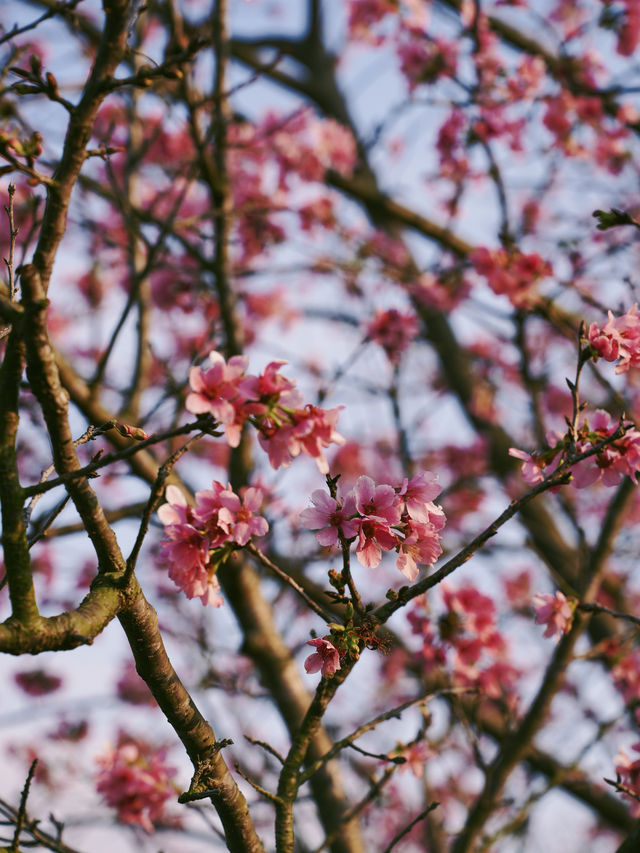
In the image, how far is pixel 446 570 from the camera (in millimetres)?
1470

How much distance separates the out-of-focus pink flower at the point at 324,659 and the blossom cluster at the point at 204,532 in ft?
0.73

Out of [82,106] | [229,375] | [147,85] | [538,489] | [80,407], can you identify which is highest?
[80,407]

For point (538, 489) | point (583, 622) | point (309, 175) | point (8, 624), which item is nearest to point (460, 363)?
point (309, 175)

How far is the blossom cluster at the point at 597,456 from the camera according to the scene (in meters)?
1.76

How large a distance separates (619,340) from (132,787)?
2323 millimetres

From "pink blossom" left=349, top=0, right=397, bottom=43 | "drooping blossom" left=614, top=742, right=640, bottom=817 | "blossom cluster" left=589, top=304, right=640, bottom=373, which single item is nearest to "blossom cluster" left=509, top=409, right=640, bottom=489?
"blossom cluster" left=589, top=304, right=640, bottom=373

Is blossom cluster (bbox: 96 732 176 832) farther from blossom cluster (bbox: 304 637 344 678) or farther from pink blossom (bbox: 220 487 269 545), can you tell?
pink blossom (bbox: 220 487 269 545)

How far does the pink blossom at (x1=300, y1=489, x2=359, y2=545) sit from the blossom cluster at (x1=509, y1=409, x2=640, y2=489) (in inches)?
19.0

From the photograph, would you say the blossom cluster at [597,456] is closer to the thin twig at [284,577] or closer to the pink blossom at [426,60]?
the thin twig at [284,577]

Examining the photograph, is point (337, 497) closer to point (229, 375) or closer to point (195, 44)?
point (229, 375)

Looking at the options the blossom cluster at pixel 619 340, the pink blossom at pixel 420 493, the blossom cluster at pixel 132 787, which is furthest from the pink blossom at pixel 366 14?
the blossom cluster at pixel 132 787

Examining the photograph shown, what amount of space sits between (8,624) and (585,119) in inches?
198

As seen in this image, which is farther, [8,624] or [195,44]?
[195,44]

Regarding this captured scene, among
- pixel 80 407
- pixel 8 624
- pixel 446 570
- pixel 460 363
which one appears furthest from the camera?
pixel 460 363
